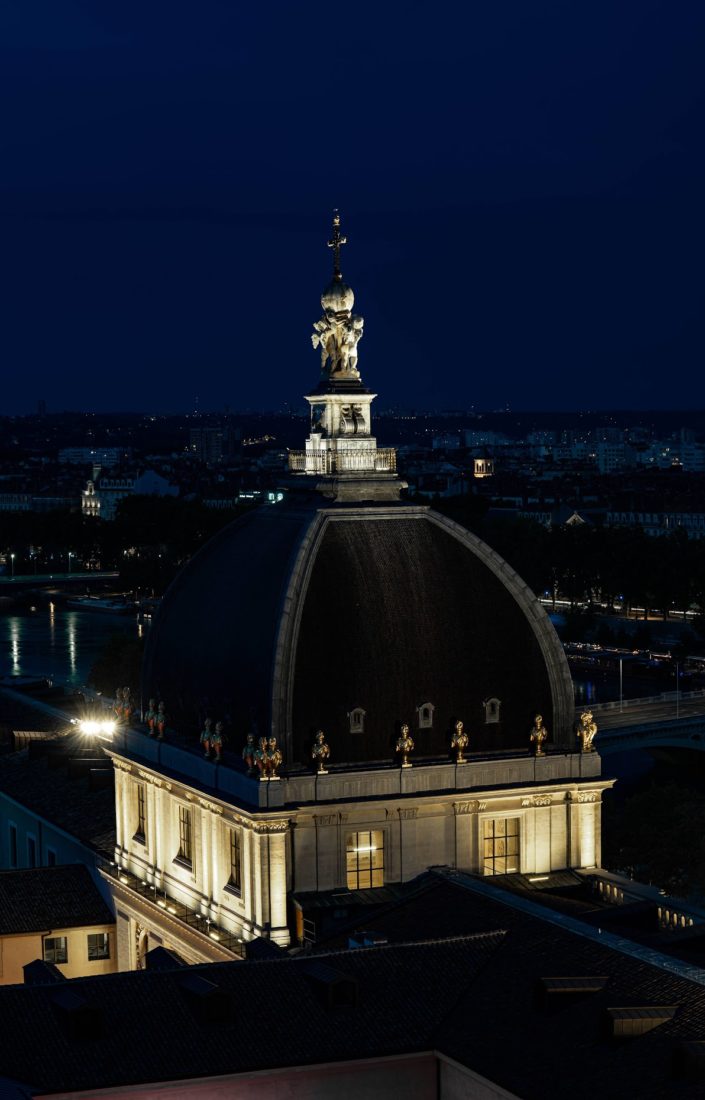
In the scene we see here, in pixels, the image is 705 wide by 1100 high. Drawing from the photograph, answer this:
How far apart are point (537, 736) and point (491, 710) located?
144cm

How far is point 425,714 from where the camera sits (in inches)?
2462

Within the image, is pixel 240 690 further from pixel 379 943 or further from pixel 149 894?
pixel 379 943

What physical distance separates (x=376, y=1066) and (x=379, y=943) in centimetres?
574

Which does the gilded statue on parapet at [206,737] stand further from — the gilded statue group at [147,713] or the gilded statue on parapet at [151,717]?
the gilded statue on parapet at [151,717]

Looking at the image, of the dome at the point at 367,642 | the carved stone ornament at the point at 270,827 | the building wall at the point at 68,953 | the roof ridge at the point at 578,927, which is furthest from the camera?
the building wall at the point at 68,953

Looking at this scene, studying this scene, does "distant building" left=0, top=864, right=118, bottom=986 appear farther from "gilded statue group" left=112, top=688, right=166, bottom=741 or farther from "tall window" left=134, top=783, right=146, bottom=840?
"gilded statue group" left=112, top=688, right=166, bottom=741

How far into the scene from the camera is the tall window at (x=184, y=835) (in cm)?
6512

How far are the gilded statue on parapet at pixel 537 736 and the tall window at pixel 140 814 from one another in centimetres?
1214

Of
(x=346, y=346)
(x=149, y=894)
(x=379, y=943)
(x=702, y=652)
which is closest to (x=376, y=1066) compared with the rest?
(x=379, y=943)

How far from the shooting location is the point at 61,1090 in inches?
1684

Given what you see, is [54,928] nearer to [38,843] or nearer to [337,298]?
[38,843]

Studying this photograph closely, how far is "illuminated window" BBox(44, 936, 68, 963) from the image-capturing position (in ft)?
226

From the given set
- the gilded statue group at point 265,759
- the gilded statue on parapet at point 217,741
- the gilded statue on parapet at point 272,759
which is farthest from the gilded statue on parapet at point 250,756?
the gilded statue on parapet at point 217,741

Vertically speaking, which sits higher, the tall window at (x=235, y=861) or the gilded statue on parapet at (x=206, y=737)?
the gilded statue on parapet at (x=206, y=737)
